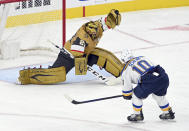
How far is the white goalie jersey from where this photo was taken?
4.60 metres

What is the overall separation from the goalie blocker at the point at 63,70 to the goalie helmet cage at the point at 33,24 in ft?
3.01

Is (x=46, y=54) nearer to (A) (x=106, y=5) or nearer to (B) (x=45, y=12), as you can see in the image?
(B) (x=45, y=12)

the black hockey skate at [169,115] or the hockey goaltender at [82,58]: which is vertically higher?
the hockey goaltender at [82,58]

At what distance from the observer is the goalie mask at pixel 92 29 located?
573 centimetres

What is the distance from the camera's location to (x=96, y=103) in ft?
17.5

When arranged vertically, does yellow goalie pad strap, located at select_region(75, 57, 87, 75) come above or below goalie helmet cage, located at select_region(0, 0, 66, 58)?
below

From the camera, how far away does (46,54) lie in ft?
23.1

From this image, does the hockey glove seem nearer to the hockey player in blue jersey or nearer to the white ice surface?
the white ice surface

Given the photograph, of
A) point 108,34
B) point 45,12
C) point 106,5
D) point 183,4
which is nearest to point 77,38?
point 45,12

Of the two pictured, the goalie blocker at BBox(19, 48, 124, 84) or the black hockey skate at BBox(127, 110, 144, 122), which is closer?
the black hockey skate at BBox(127, 110, 144, 122)

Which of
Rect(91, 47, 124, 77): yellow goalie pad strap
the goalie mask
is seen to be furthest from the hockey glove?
Rect(91, 47, 124, 77): yellow goalie pad strap

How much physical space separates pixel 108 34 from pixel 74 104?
311 cm

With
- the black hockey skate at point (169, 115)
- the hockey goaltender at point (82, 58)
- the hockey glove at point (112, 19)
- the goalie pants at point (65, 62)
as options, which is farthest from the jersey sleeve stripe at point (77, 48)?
the black hockey skate at point (169, 115)

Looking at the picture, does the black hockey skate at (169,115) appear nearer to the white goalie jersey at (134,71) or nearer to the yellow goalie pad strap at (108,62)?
the white goalie jersey at (134,71)
